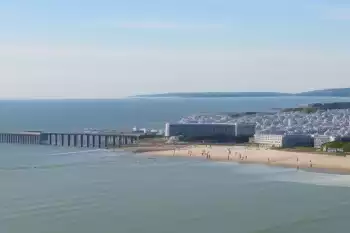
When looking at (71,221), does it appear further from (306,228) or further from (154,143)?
(154,143)

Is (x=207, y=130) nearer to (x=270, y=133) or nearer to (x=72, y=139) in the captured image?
(x=270, y=133)

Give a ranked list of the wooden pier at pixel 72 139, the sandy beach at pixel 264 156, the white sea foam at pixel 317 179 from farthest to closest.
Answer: the wooden pier at pixel 72 139, the sandy beach at pixel 264 156, the white sea foam at pixel 317 179

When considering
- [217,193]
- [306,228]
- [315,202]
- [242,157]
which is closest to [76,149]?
[242,157]

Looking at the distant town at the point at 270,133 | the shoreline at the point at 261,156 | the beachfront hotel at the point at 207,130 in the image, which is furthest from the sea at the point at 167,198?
the beachfront hotel at the point at 207,130

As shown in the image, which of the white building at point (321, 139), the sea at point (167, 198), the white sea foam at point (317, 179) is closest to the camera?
the sea at point (167, 198)

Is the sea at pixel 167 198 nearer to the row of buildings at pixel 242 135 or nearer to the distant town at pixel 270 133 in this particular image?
the row of buildings at pixel 242 135

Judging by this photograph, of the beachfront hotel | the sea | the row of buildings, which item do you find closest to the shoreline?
the sea
